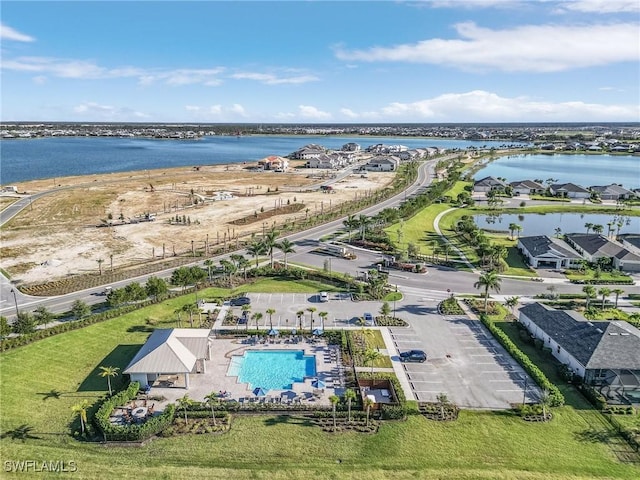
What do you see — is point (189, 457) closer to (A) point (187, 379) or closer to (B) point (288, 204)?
(A) point (187, 379)

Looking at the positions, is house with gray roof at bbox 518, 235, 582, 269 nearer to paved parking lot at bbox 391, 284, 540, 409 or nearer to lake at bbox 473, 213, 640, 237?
lake at bbox 473, 213, 640, 237

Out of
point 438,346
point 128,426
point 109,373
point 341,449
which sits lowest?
point 341,449

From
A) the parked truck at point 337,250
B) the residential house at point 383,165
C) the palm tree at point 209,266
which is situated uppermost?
the residential house at point 383,165

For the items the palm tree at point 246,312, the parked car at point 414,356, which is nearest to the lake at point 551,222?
the parked car at point 414,356

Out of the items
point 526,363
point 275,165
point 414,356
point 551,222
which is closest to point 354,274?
point 414,356

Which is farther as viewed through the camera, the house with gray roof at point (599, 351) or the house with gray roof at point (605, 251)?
the house with gray roof at point (605, 251)

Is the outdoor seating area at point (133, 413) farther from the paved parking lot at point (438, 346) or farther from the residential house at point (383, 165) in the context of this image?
the residential house at point (383, 165)

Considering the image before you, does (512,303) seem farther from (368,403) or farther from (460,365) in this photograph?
(368,403)

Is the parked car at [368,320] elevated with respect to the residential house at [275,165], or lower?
lower
